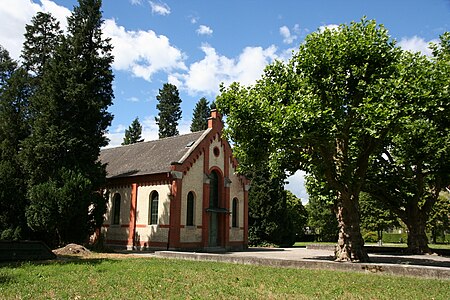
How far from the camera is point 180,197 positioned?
87.4ft

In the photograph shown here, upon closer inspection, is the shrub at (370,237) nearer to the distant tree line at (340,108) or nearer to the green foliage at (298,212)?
the green foliage at (298,212)

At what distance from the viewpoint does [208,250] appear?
28.0 m

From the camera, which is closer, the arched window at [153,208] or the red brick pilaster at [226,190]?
the arched window at [153,208]

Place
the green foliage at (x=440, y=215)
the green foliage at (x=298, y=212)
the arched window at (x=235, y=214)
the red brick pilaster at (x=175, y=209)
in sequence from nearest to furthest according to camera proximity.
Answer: the red brick pilaster at (x=175, y=209), the arched window at (x=235, y=214), the green foliage at (x=298, y=212), the green foliage at (x=440, y=215)

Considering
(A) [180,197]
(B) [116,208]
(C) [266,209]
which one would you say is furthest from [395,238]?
(B) [116,208]

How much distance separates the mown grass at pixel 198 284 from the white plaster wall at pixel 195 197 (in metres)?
11.8

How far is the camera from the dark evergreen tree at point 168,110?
49.0 metres

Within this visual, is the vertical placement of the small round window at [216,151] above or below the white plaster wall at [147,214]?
above

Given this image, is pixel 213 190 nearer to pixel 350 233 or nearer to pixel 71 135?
pixel 71 135

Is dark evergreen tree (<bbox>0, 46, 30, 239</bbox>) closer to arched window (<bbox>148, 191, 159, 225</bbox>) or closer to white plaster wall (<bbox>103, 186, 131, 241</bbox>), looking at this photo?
white plaster wall (<bbox>103, 186, 131, 241</bbox>)

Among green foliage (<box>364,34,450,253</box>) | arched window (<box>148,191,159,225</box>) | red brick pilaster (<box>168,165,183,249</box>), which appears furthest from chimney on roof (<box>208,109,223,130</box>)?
green foliage (<box>364,34,450,253</box>)

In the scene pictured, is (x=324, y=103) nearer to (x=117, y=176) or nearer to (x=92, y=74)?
(x=92, y=74)

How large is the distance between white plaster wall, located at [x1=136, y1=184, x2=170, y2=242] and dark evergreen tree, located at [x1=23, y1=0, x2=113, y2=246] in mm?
3694

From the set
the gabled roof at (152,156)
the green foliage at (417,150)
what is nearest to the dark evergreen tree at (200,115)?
the gabled roof at (152,156)
